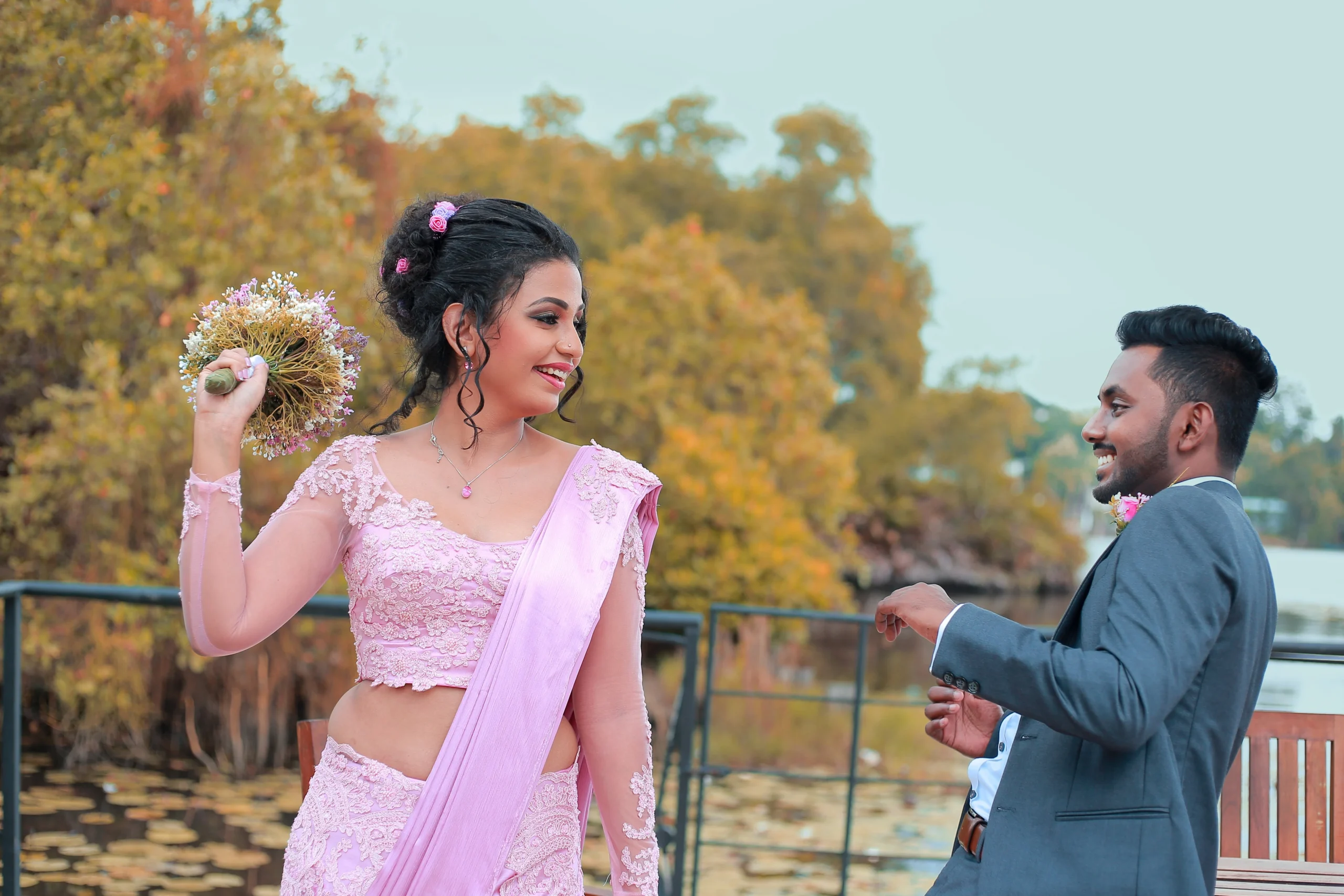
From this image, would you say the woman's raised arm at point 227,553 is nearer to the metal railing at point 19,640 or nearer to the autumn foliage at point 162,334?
the metal railing at point 19,640

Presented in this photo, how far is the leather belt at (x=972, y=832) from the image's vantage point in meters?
1.64

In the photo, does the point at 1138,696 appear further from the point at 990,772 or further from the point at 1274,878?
the point at 1274,878

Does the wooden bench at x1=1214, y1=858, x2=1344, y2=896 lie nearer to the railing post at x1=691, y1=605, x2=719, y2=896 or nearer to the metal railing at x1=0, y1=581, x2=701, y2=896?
the metal railing at x1=0, y1=581, x2=701, y2=896

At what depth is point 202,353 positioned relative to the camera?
1.74m

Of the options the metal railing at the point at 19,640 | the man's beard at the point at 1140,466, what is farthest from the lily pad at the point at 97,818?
the man's beard at the point at 1140,466

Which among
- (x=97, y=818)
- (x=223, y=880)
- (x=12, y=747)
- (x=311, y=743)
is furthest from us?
(x=97, y=818)

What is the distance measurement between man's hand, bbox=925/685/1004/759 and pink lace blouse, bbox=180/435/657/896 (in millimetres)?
447

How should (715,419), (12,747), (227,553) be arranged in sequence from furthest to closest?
(715,419)
(12,747)
(227,553)

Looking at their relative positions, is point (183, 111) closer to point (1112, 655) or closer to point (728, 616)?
point (728, 616)

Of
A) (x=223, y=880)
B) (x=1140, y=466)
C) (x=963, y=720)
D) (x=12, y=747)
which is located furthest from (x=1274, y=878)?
(x=223, y=880)

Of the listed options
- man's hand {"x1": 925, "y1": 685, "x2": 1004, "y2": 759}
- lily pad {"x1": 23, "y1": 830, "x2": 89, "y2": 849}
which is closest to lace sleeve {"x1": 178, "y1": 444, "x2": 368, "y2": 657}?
man's hand {"x1": 925, "y1": 685, "x2": 1004, "y2": 759}

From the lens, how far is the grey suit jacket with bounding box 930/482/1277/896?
1.34 metres

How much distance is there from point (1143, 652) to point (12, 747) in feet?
9.28

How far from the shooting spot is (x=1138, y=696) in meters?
1.32
